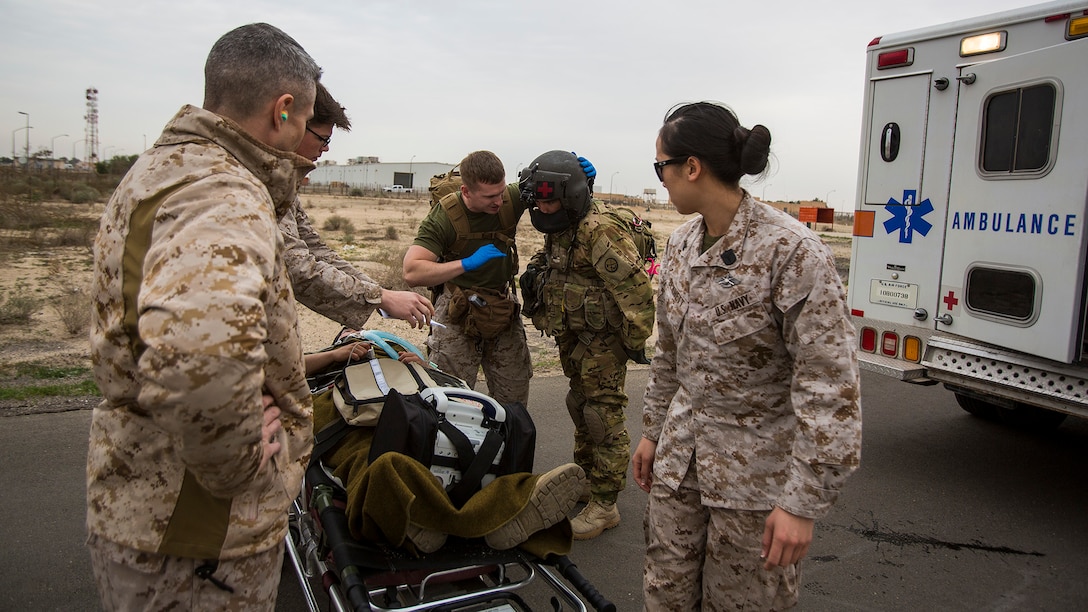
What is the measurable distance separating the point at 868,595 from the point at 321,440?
288 centimetres

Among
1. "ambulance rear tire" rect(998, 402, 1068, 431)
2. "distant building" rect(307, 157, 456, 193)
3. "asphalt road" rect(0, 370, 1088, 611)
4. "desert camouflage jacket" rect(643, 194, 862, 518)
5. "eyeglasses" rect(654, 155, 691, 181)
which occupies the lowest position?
"asphalt road" rect(0, 370, 1088, 611)

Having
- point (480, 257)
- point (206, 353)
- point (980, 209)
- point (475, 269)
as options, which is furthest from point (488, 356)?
point (980, 209)

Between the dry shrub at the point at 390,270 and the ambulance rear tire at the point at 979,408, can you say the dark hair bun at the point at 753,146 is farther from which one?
the dry shrub at the point at 390,270

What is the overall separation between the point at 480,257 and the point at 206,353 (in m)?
3.04

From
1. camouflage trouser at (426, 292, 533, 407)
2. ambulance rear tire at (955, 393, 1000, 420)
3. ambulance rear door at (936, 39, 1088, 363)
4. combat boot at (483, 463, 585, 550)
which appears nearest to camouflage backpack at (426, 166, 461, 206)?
camouflage trouser at (426, 292, 533, 407)

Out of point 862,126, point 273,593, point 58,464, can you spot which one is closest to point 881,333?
point 862,126

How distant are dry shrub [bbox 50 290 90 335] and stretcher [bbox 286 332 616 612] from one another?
7244mm

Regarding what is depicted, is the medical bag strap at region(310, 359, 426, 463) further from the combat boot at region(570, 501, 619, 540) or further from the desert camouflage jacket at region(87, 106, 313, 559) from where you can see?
the combat boot at region(570, 501, 619, 540)

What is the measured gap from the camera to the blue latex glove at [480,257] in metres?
4.36

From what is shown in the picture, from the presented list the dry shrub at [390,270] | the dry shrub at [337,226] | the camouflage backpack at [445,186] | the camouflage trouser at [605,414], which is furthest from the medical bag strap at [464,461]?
the dry shrub at [337,226]

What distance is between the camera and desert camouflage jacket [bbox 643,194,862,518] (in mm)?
2064

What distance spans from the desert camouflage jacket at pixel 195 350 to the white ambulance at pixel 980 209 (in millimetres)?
4636

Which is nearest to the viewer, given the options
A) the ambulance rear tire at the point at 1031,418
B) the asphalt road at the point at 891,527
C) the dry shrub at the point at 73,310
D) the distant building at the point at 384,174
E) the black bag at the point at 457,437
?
the black bag at the point at 457,437

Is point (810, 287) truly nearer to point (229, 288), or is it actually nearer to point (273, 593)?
point (229, 288)
